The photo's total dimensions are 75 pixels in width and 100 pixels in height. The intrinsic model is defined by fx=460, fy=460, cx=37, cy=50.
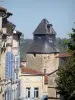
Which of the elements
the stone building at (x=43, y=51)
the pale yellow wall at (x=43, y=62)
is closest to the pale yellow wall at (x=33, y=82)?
the stone building at (x=43, y=51)

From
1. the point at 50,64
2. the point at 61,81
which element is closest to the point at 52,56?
the point at 50,64

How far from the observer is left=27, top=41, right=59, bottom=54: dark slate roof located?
268ft

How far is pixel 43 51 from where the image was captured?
8200 cm

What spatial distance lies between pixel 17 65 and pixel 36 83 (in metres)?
14.1

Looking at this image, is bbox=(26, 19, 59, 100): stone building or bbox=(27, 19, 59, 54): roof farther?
bbox=(27, 19, 59, 54): roof

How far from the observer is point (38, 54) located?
81500 mm

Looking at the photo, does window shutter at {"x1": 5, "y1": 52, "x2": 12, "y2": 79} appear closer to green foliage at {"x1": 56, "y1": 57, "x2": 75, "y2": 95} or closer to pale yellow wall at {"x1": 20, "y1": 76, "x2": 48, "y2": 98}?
green foliage at {"x1": 56, "y1": 57, "x2": 75, "y2": 95}

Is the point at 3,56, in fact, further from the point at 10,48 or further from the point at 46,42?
the point at 46,42

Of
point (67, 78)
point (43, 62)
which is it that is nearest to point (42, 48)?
point (43, 62)

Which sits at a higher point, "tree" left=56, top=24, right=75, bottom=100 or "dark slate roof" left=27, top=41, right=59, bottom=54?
"dark slate roof" left=27, top=41, right=59, bottom=54

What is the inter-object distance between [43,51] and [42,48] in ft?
3.95

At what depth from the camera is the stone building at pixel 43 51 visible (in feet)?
265

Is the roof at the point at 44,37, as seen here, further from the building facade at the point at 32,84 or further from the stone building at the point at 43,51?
the building facade at the point at 32,84

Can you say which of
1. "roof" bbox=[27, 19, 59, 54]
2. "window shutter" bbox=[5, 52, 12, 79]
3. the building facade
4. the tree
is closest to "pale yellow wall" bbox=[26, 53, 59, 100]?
"roof" bbox=[27, 19, 59, 54]
